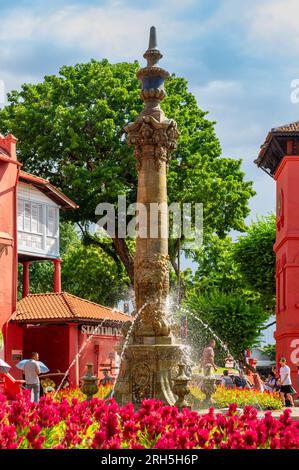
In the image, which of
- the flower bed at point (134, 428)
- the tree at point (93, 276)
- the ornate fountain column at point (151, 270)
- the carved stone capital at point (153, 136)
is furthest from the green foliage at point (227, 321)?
the flower bed at point (134, 428)

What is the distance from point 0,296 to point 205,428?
81.7 ft

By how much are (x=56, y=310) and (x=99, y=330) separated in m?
2.33

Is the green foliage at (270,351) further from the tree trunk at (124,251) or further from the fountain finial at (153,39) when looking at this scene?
the fountain finial at (153,39)

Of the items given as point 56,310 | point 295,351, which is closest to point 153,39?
point 56,310

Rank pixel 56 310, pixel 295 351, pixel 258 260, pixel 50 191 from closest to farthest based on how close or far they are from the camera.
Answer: pixel 56 310, pixel 295 351, pixel 50 191, pixel 258 260

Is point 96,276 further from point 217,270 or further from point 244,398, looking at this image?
point 244,398

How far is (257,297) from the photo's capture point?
4791 cm

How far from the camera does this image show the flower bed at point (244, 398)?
1900 centimetres

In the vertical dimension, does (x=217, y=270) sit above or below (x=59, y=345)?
above

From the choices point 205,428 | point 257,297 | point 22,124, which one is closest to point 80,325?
point 22,124

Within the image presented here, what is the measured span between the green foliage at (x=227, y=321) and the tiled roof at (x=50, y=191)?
7387mm

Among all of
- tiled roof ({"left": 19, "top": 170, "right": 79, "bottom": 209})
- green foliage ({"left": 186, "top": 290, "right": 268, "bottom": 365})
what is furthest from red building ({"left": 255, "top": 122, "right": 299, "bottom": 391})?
tiled roof ({"left": 19, "top": 170, "right": 79, "bottom": 209})

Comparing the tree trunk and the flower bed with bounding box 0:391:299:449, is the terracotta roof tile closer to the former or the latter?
the tree trunk

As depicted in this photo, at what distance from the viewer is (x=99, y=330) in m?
35.4
